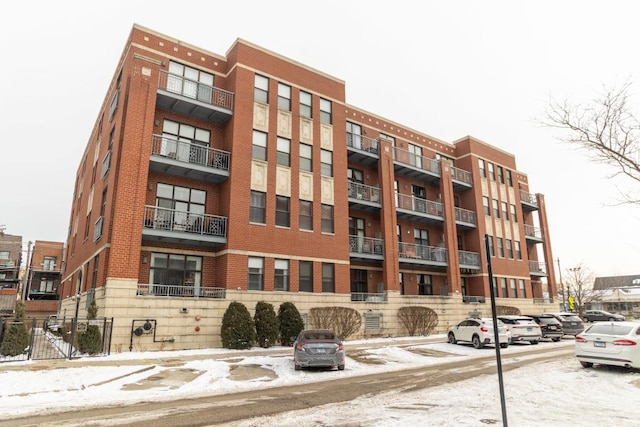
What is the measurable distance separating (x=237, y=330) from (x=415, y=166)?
63.6 ft

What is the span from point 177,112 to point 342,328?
1510cm

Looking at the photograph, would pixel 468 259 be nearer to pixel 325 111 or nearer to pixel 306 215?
pixel 306 215

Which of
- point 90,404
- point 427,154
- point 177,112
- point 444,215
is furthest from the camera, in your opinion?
point 427,154

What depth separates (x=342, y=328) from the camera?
22.8 metres

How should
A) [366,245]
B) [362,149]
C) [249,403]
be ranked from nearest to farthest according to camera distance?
1. [249,403]
2. [366,245]
3. [362,149]

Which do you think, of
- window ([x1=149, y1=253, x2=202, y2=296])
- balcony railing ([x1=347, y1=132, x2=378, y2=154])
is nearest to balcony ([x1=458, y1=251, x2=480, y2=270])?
balcony railing ([x1=347, y1=132, x2=378, y2=154])

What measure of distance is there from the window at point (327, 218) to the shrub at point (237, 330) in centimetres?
819

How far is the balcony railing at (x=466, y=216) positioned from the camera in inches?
1348

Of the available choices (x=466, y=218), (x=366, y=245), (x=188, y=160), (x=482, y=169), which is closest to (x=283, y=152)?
(x=188, y=160)

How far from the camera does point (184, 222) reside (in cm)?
2078

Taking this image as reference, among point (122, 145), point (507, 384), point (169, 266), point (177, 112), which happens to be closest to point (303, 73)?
point (177, 112)

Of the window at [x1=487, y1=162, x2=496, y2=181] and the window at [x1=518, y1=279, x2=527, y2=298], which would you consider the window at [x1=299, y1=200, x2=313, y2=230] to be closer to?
the window at [x1=487, y1=162, x2=496, y2=181]

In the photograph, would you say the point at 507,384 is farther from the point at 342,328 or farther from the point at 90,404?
the point at 342,328

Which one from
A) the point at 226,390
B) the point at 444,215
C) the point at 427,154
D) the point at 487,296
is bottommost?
the point at 226,390
